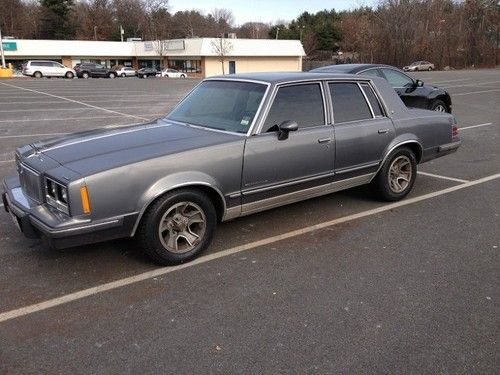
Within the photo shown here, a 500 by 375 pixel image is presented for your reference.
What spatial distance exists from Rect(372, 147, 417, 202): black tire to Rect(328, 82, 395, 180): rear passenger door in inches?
7.0

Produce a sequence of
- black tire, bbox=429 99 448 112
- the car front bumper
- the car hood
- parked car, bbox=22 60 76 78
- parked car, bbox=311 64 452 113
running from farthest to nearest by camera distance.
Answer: parked car, bbox=22 60 76 78
black tire, bbox=429 99 448 112
parked car, bbox=311 64 452 113
the car hood
the car front bumper

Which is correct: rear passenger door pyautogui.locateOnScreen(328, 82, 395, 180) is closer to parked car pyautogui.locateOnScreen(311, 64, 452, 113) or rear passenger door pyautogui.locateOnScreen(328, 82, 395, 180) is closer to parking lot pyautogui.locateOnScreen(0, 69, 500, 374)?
parking lot pyautogui.locateOnScreen(0, 69, 500, 374)

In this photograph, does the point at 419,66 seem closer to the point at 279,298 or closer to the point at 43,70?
the point at 43,70

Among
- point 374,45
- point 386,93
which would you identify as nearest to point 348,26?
point 374,45

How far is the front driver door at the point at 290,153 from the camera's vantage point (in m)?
4.43

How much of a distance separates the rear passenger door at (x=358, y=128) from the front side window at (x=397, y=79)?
5.37 metres

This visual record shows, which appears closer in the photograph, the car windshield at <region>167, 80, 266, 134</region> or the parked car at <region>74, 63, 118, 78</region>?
the car windshield at <region>167, 80, 266, 134</region>

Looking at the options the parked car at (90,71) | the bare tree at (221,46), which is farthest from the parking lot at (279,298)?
the bare tree at (221,46)

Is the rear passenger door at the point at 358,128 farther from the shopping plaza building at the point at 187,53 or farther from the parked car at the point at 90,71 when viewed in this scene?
the shopping plaza building at the point at 187,53

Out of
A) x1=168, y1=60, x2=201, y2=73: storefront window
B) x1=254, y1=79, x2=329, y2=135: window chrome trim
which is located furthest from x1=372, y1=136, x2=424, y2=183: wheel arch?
x1=168, y1=60, x2=201, y2=73: storefront window

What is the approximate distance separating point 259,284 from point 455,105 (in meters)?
15.9

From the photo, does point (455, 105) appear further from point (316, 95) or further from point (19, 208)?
point (19, 208)

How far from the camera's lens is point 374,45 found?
2655 inches

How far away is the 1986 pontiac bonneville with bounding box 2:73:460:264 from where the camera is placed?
369 centimetres
